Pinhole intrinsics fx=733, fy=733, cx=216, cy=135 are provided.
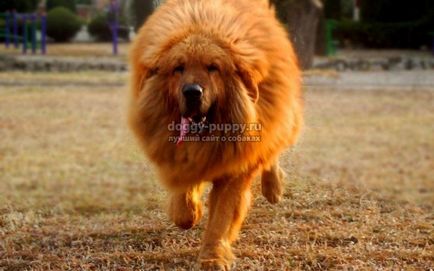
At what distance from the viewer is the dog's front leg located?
13.6 ft

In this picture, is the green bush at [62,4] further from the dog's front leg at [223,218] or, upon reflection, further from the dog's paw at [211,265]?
the dog's paw at [211,265]

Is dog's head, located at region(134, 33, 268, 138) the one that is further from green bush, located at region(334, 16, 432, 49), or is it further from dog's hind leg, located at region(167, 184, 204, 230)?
green bush, located at region(334, 16, 432, 49)

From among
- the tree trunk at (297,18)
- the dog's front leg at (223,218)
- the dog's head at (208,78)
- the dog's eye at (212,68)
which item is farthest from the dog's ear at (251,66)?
the tree trunk at (297,18)

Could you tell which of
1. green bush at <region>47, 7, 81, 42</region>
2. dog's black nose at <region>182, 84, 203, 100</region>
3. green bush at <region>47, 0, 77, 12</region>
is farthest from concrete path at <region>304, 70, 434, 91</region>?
dog's black nose at <region>182, 84, 203, 100</region>

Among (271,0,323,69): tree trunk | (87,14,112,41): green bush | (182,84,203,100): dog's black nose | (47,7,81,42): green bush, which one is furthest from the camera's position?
(87,14,112,41): green bush

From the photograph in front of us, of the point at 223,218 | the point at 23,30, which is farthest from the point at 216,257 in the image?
the point at 23,30

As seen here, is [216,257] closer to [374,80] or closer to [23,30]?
[374,80]

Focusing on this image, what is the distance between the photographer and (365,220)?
5207 millimetres

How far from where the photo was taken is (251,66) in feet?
13.1

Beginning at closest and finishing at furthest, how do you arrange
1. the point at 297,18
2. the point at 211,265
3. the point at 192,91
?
the point at 192,91 → the point at 211,265 → the point at 297,18

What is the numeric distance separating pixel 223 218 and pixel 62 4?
22819mm

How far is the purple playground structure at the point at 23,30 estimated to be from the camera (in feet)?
74.9

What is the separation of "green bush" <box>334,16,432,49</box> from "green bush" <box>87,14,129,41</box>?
8197 millimetres

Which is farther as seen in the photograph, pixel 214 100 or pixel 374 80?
pixel 374 80
